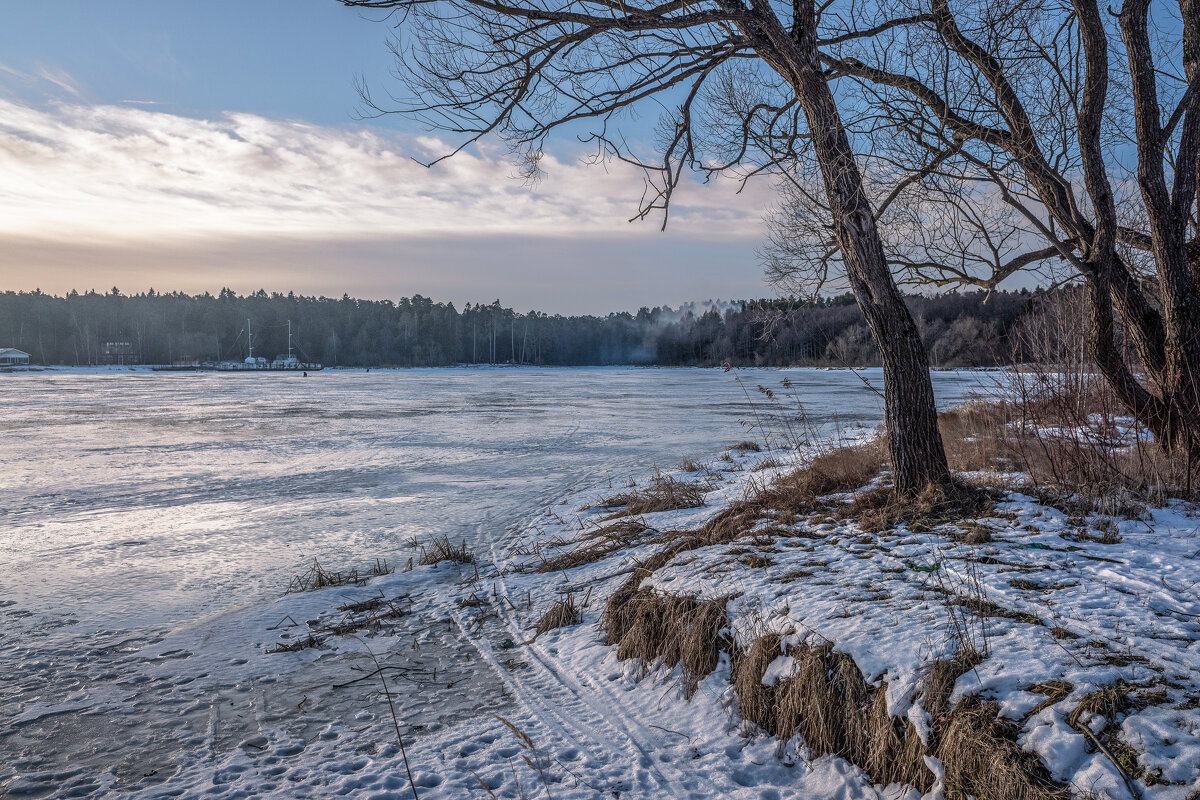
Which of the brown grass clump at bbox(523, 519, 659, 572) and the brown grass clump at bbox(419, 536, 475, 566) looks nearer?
the brown grass clump at bbox(523, 519, 659, 572)

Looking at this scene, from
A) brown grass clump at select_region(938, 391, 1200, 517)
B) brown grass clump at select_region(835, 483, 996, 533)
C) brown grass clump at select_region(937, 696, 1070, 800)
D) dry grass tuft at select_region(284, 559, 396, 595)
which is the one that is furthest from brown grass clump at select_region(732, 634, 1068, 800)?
dry grass tuft at select_region(284, 559, 396, 595)

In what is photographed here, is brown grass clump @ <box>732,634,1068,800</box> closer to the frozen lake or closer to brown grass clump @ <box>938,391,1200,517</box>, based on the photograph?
the frozen lake

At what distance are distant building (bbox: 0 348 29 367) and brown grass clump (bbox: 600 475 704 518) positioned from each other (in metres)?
109

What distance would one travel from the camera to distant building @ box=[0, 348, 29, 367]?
3374 inches

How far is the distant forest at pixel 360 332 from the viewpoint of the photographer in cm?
10669

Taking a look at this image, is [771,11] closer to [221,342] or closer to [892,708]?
[892,708]

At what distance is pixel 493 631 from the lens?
526cm

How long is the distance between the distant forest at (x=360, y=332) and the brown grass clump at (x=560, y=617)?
257 feet

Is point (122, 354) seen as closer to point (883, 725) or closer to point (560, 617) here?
point (560, 617)

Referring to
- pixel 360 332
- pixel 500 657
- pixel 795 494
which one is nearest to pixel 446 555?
pixel 500 657

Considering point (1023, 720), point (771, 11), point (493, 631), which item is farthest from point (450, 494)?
point (1023, 720)

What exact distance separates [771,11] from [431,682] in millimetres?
5850

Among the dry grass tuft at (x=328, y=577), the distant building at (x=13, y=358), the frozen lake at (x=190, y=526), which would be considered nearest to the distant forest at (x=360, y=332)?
the distant building at (x=13, y=358)

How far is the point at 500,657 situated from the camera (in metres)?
4.75
